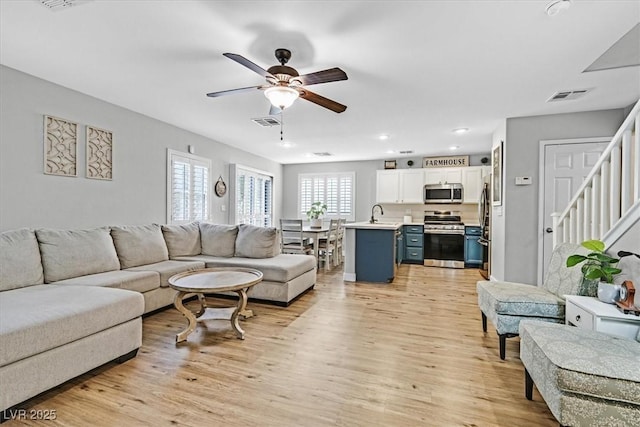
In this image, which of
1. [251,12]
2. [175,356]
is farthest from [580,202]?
[175,356]

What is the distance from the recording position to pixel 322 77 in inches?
94.2

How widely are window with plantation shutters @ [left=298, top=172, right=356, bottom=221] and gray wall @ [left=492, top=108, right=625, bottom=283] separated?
4041mm

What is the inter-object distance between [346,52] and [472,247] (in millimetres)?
5176

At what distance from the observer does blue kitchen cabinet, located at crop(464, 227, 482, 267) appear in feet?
20.8

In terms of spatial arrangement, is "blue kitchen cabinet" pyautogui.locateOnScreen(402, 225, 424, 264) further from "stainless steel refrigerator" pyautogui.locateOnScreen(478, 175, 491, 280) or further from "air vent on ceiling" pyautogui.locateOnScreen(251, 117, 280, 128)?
"air vent on ceiling" pyautogui.locateOnScreen(251, 117, 280, 128)

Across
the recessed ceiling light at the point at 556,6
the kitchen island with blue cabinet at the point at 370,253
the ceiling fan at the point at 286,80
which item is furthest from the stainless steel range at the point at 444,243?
the recessed ceiling light at the point at 556,6

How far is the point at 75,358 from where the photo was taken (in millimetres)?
1984

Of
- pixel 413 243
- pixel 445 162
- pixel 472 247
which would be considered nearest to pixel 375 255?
pixel 413 243

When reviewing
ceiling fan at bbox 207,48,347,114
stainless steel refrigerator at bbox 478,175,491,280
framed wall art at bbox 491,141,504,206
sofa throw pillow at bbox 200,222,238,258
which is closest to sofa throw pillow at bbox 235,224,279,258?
sofa throw pillow at bbox 200,222,238,258

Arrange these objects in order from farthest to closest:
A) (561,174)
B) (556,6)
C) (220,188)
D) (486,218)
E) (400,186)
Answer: (400,186) < (220,188) < (486,218) < (561,174) < (556,6)

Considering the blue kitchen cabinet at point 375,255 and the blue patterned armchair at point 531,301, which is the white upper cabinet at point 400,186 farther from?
the blue patterned armchair at point 531,301

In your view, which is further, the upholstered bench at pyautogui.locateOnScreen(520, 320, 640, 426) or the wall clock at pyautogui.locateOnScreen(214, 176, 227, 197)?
the wall clock at pyautogui.locateOnScreen(214, 176, 227, 197)

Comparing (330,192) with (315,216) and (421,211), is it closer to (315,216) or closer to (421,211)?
(315,216)

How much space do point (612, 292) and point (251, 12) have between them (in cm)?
298
